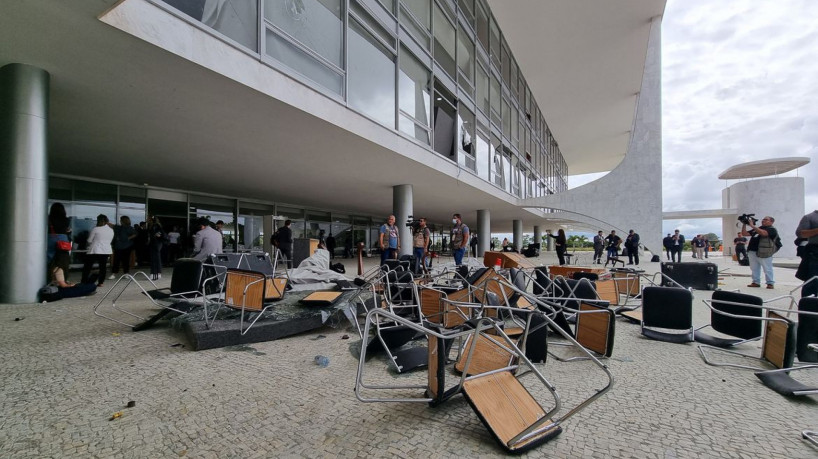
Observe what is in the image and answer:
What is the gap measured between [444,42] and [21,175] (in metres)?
12.6

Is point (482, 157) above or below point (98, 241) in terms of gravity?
above

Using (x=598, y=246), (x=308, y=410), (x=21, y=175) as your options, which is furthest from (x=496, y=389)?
(x=598, y=246)

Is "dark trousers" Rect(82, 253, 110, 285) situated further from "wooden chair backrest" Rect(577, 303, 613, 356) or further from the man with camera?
the man with camera

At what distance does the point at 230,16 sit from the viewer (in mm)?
5297

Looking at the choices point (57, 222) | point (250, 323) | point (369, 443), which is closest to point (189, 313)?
point (250, 323)

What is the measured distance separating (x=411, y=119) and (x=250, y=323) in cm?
802

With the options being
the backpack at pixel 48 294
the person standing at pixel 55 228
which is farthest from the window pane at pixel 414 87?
the backpack at pixel 48 294

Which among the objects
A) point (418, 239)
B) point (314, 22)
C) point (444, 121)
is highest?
point (314, 22)

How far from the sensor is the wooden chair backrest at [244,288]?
3629mm

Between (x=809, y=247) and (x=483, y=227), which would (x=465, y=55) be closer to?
(x=483, y=227)

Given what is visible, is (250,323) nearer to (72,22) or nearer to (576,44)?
(72,22)

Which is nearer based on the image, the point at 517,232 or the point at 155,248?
the point at 155,248

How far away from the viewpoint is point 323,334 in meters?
4.09

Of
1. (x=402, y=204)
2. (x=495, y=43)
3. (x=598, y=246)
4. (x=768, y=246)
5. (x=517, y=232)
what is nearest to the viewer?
(x=768, y=246)
